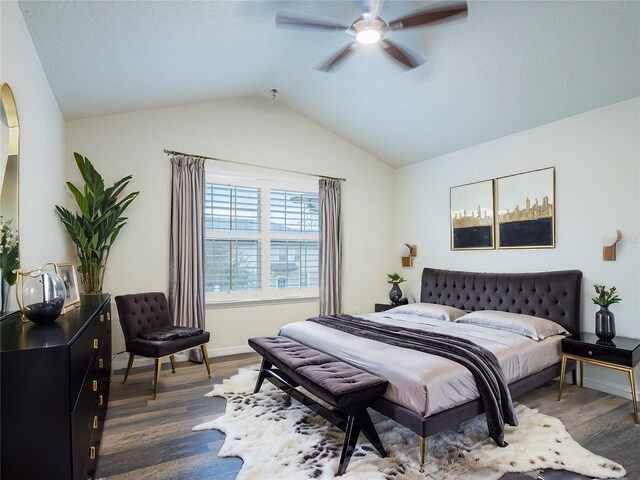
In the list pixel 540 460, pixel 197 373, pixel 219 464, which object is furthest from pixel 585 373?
pixel 197 373

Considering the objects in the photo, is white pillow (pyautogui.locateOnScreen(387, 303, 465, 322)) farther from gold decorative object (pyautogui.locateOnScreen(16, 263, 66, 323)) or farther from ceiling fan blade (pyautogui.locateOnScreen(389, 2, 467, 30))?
gold decorative object (pyautogui.locateOnScreen(16, 263, 66, 323))

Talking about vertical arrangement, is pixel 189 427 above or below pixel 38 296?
below

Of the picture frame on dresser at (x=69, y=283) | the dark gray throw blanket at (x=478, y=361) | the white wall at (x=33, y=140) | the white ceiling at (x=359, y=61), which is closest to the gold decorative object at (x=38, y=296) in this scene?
the white wall at (x=33, y=140)

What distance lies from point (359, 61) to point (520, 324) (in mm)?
3052

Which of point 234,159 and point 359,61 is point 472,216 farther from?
point 234,159

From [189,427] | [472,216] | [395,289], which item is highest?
[472,216]

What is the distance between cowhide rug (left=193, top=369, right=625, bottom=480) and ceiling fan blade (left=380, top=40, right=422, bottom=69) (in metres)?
2.82

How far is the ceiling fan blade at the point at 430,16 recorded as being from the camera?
2227 millimetres

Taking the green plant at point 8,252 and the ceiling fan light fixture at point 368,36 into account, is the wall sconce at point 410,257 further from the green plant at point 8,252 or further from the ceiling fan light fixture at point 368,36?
the green plant at point 8,252

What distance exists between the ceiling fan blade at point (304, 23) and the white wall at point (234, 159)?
2.49 m

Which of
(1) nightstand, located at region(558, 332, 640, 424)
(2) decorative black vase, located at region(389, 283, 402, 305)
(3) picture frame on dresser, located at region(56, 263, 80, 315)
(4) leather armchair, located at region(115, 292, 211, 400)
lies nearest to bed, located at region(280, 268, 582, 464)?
(1) nightstand, located at region(558, 332, 640, 424)

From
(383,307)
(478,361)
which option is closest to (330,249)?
(383,307)

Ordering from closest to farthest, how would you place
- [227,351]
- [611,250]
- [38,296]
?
[38,296], [611,250], [227,351]

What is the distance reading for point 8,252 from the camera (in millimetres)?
1861
